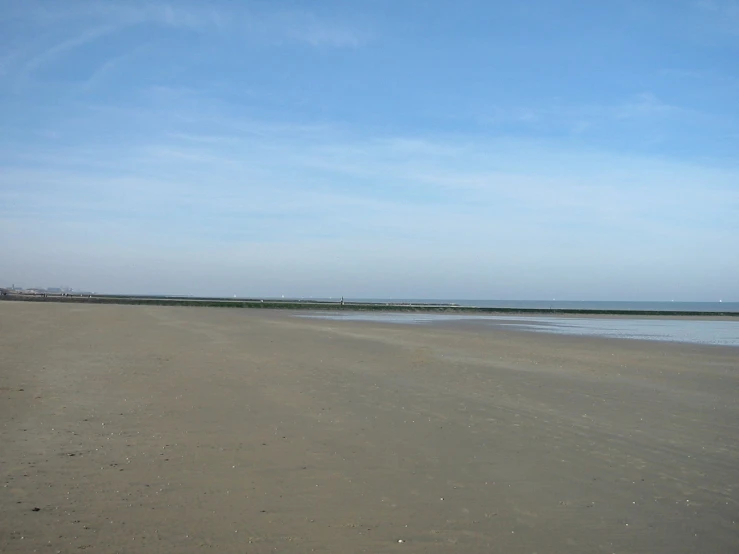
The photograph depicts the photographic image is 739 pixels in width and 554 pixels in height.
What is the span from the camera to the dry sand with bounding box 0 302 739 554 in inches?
Result: 208

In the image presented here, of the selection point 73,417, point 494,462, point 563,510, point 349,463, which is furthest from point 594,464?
point 73,417

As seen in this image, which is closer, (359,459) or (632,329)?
(359,459)

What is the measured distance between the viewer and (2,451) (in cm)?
739

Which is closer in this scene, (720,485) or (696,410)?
(720,485)

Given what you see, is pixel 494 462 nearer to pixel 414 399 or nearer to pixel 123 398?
pixel 414 399

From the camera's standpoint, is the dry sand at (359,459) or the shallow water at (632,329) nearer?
the dry sand at (359,459)

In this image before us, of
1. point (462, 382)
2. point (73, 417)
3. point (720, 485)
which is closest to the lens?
point (720, 485)

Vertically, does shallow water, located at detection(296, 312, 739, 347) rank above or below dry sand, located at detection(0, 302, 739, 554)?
above

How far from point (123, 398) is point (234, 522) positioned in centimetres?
631

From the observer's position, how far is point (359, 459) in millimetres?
7566

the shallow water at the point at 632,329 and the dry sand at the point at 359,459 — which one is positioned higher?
the shallow water at the point at 632,329

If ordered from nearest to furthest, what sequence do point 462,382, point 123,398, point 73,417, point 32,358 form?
point 73,417 < point 123,398 < point 462,382 < point 32,358

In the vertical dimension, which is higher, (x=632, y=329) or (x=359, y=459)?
(x=632, y=329)

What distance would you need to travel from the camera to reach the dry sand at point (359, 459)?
529 cm
